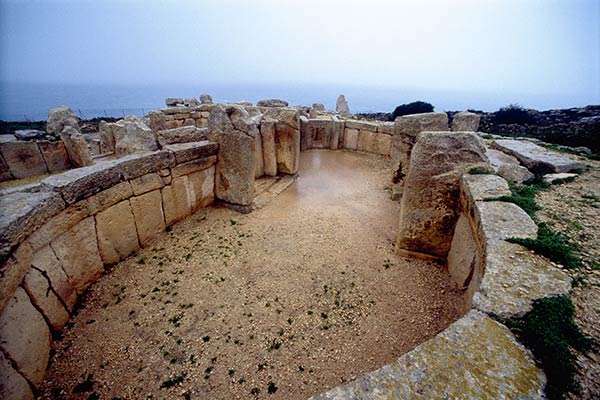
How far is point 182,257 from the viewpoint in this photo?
4.13 m

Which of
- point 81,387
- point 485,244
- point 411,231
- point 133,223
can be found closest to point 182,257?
point 133,223

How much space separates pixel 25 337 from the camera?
7.98 ft

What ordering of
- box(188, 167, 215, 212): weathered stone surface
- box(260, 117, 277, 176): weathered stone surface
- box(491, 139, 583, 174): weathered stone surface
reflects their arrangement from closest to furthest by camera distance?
box(491, 139, 583, 174): weathered stone surface
box(188, 167, 215, 212): weathered stone surface
box(260, 117, 277, 176): weathered stone surface

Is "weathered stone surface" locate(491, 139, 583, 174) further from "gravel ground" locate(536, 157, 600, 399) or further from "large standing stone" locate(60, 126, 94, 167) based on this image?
"large standing stone" locate(60, 126, 94, 167)

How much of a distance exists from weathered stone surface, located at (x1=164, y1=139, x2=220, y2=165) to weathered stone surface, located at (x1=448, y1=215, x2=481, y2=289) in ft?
14.6

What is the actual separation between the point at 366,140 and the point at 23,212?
9.37 meters

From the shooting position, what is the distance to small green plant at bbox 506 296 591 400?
4.38 feet

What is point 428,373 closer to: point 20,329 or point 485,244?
point 485,244

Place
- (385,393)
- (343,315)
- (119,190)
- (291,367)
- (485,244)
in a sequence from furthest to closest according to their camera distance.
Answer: (119,190) → (343,315) → (291,367) → (485,244) → (385,393)

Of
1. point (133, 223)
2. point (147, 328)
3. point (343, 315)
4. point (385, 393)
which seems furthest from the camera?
point (133, 223)

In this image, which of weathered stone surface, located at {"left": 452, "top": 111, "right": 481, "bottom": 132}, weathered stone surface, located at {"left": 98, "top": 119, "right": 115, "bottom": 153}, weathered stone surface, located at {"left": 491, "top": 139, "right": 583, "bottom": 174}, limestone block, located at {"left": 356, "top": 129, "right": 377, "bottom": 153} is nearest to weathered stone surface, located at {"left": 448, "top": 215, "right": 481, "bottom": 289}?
weathered stone surface, located at {"left": 491, "top": 139, "right": 583, "bottom": 174}

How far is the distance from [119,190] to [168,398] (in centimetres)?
273

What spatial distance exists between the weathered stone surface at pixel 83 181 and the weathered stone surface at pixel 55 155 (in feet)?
21.1

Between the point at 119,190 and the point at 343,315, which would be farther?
the point at 119,190
